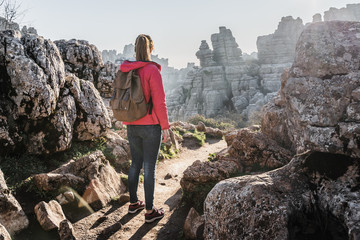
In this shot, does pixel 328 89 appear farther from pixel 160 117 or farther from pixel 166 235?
pixel 166 235

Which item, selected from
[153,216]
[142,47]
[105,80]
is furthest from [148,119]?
[105,80]

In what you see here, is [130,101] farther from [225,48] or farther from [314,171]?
[225,48]

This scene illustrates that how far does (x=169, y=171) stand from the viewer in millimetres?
6914

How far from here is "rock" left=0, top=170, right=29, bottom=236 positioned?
3.01 metres

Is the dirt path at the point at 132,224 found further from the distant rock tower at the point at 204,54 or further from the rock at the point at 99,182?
the distant rock tower at the point at 204,54

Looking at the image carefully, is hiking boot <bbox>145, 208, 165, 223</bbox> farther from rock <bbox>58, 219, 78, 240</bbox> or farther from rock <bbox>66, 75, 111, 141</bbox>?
rock <bbox>66, 75, 111, 141</bbox>

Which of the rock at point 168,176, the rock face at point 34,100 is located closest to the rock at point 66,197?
the rock face at point 34,100

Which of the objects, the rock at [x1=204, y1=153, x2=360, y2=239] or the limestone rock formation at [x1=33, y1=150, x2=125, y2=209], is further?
the limestone rock formation at [x1=33, y1=150, x2=125, y2=209]

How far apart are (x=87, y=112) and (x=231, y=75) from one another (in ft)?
173

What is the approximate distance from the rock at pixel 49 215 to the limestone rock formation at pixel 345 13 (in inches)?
3478

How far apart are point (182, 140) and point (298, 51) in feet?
28.5

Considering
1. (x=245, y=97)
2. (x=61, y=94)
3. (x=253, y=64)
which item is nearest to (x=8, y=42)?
(x=61, y=94)

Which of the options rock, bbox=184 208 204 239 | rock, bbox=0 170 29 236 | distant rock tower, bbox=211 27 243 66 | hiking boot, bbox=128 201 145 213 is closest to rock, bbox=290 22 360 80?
rock, bbox=184 208 204 239

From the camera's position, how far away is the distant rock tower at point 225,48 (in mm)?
59031
